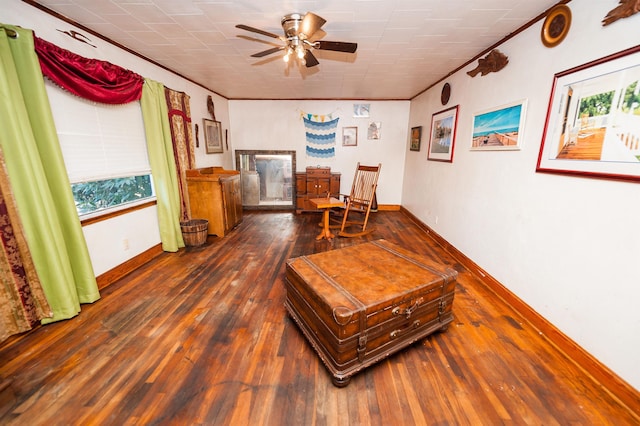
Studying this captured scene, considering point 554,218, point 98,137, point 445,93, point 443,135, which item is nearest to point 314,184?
point 443,135

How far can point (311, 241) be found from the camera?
3.74 m

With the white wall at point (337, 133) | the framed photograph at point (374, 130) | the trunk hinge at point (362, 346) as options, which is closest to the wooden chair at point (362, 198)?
the white wall at point (337, 133)

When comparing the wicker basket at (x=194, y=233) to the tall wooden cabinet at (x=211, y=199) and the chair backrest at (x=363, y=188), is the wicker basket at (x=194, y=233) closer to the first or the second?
the tall wooden cabinet at (x=211, y=199)

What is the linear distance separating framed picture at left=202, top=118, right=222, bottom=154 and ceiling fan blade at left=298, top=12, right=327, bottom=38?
313 centimetres

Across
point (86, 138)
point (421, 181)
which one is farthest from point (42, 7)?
point (421, 181)

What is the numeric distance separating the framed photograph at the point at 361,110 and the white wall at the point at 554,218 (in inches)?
91.7

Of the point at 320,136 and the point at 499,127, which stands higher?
the point at 320,136

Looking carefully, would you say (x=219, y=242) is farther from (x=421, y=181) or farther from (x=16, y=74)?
(x=421, y=181)

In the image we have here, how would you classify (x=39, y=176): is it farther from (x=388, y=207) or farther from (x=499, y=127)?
(x=388, y=207)

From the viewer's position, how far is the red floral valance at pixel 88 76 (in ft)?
6.08

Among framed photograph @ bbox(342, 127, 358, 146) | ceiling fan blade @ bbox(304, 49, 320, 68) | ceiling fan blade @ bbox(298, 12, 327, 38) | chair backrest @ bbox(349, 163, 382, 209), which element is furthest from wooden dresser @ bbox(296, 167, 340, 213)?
ceiling fan blade @ bbox(298, 12, 327, 38)

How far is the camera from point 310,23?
1.73 m

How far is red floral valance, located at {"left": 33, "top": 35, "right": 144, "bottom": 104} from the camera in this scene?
185cm

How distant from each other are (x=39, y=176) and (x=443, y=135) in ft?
14.4
